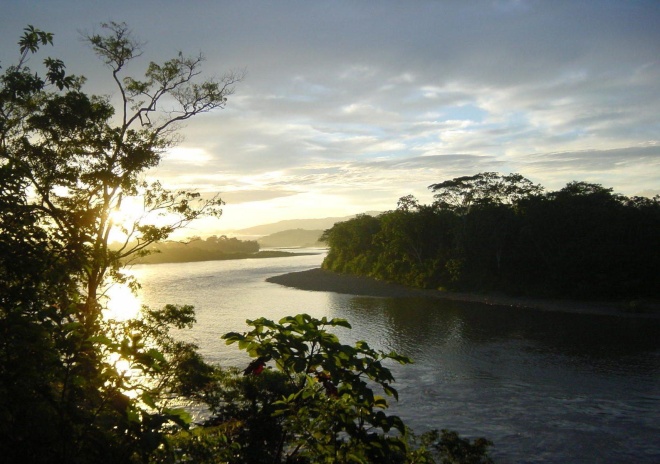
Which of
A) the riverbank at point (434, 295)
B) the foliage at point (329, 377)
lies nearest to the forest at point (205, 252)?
the riverbank at point (434, 295)

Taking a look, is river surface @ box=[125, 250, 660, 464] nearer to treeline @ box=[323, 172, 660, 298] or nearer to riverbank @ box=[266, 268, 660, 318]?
riverbank @ box=[266, 268, 660, 318]

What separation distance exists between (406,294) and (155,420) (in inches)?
2177

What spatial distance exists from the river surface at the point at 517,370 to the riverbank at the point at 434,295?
2.47 meters

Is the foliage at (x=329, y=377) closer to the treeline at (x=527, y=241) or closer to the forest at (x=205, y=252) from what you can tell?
the treeline at (x=527, y=241)

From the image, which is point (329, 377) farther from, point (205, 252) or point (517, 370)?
point (205, 252)

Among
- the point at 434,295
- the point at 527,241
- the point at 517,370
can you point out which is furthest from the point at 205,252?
the point at 517,370

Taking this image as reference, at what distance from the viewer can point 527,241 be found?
181 ft

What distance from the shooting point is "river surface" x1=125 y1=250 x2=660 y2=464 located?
1758 centimetres

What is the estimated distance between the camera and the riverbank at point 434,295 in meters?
42.1

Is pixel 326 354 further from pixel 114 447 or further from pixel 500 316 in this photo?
pixel 500 316

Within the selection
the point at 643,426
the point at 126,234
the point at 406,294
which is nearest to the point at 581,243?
the point at 406,294

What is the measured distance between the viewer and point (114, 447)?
3.85 metres

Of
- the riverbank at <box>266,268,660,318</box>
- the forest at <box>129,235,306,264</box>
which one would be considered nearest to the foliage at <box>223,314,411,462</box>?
the riverbank at <box>266,268,660,318</box>

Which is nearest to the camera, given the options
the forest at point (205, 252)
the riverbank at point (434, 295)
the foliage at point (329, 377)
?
the foliage at point (329, 377)
